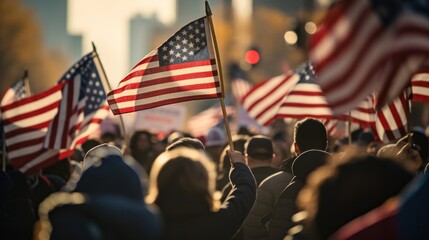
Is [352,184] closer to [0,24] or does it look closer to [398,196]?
[398,196]

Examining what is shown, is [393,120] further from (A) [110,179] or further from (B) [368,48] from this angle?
(A) [110,179]

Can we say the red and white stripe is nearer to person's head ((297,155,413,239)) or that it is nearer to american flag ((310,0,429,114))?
american flag ((310,0,429,114))

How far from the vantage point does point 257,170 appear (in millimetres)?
10258

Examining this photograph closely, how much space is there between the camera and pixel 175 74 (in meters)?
9.41

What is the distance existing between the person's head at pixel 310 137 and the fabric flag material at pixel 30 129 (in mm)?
3285

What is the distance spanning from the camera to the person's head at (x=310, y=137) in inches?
351

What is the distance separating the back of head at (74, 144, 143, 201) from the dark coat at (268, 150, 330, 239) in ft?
7.14

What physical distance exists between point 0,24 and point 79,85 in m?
57.0

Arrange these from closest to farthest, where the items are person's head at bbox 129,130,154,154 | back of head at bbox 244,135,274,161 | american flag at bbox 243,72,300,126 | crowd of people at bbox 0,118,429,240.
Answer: crowd of people at bbox 0,118,429,240
back of head at bbox 244,135,274,161
american flag at bbox 243,72,300,126
person's head at bbox 129,130,154,154

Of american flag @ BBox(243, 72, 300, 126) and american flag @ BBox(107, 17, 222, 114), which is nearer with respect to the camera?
american flag @ BBox(107, 17, 222, 114)

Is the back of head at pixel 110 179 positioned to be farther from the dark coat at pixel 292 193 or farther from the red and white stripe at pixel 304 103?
the red and white stripe at pixel 304 103

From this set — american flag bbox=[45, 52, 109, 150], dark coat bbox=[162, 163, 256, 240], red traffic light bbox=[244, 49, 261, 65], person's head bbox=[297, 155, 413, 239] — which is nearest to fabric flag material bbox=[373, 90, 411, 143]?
american flag bbox=[45, 52, 109, 150]

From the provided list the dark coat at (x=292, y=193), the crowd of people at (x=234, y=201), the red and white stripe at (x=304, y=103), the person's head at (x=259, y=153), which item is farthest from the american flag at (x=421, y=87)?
the red and white stripe at (x=304, y=103)

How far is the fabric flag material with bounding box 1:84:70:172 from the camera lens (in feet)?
37.4
